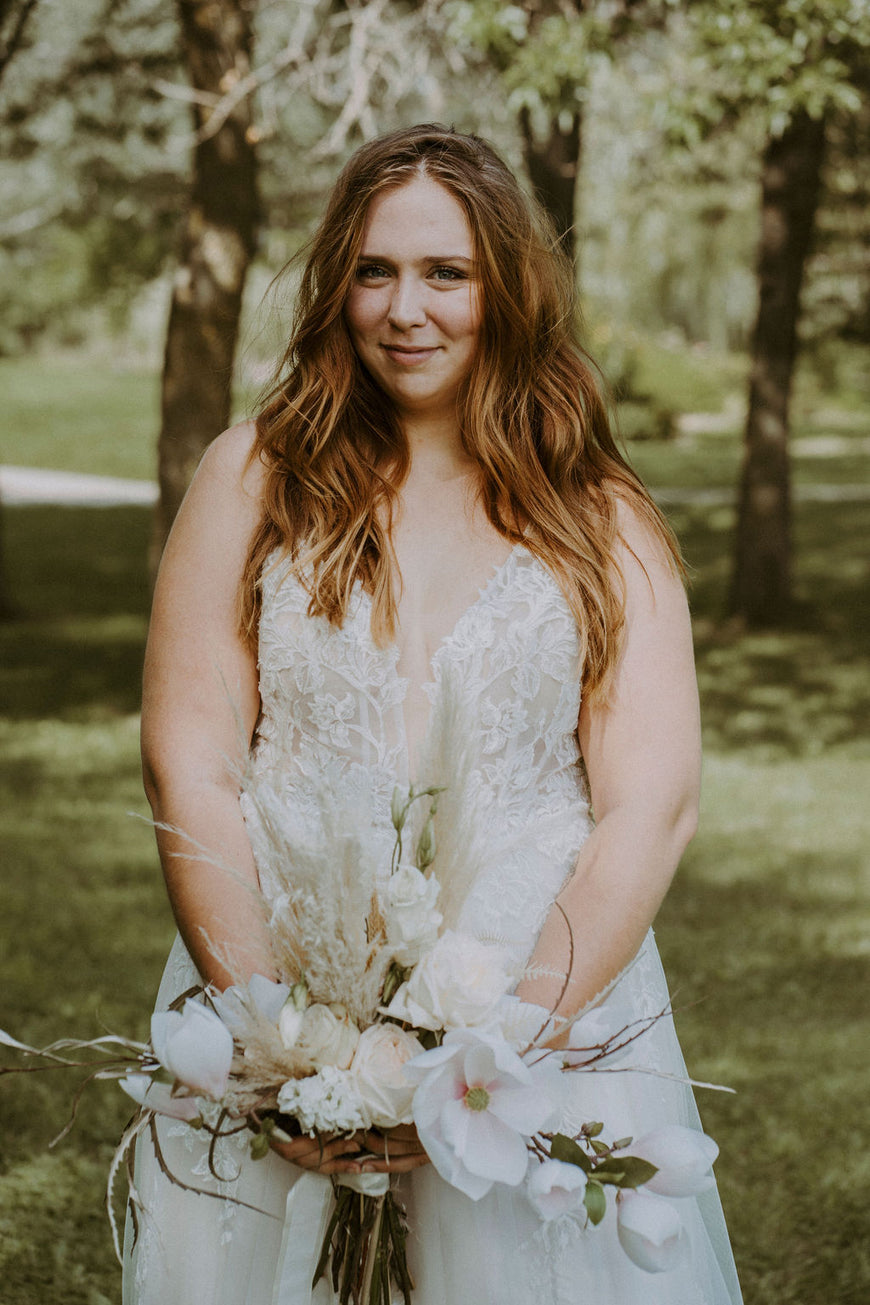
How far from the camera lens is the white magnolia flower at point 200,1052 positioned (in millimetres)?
1609

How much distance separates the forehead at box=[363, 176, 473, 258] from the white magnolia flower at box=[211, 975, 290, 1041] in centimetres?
113

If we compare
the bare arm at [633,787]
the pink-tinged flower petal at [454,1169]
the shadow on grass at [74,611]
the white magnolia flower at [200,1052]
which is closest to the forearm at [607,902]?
the bare arm at [633,787]

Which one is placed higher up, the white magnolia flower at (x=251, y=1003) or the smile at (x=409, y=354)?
the smile at (x=409, y=354)

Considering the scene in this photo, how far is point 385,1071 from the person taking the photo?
66.0 inches

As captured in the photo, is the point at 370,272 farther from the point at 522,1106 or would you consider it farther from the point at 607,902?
the point at 522,1106

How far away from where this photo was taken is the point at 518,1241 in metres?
2.12

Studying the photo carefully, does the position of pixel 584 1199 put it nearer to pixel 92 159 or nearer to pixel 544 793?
pixel 544 793

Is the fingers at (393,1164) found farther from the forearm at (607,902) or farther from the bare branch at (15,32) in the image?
the bare branch at (15,32)

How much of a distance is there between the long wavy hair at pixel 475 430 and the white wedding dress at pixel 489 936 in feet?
0.15

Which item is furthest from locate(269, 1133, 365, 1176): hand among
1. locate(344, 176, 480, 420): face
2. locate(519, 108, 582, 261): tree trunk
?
locate(519, 108, 582, 261): tree trunk

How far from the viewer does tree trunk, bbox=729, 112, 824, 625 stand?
12.1m

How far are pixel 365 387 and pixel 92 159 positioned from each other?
12460 millimetres

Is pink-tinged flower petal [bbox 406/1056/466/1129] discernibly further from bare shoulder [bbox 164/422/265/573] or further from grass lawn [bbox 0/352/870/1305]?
bare shoulder [bbox 164/422/265/573]

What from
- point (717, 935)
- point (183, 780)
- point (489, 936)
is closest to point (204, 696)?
point (183, 780)
